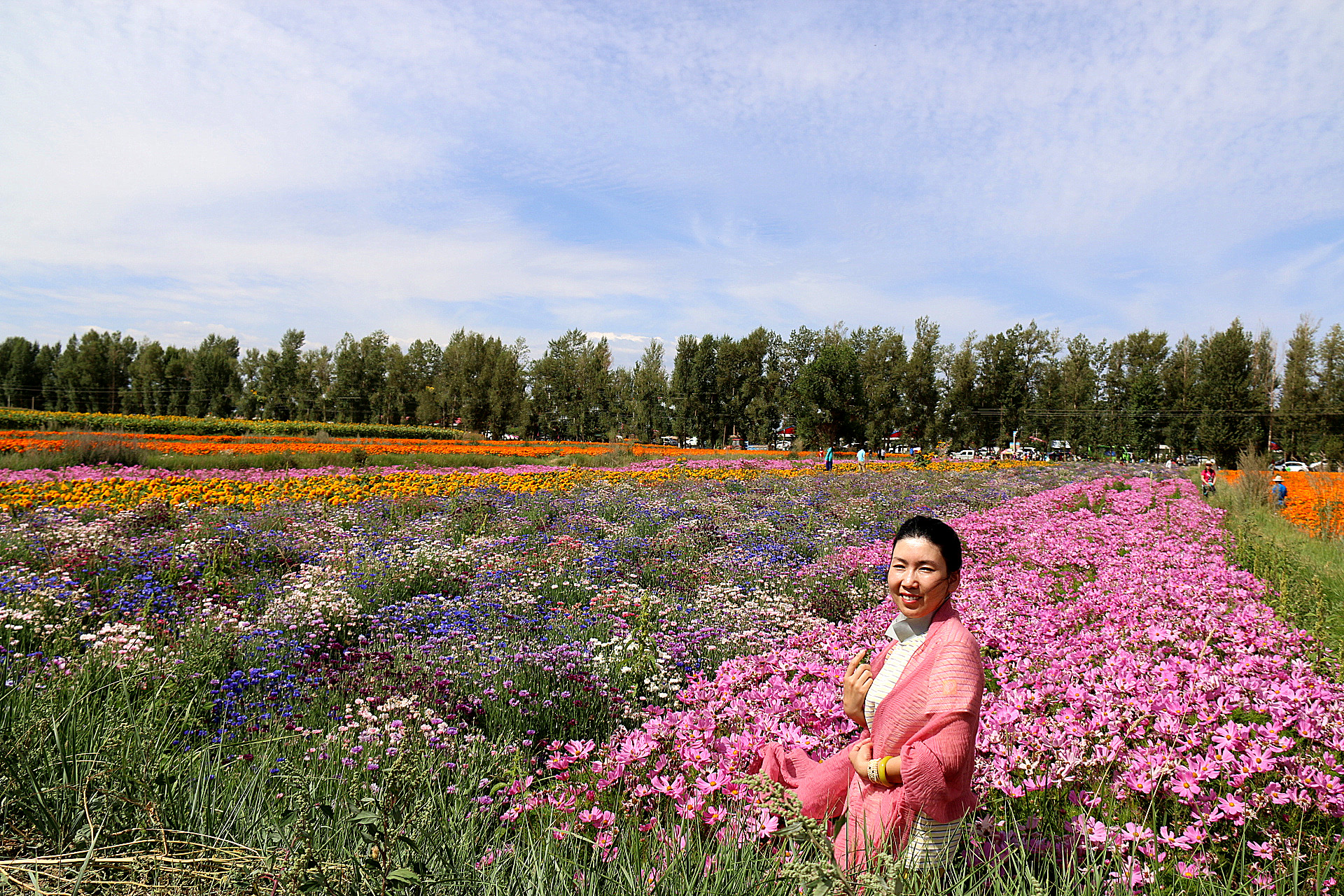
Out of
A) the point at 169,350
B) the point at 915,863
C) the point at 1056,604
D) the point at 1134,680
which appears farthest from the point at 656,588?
the point at 169,350

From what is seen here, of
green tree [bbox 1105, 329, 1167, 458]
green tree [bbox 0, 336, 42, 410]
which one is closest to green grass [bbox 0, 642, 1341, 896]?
green tree [bbox 1105, 329, 1167, 458]

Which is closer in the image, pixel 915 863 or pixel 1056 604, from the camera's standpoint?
pixel 915 863

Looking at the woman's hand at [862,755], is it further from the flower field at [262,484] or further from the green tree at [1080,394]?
the green tree at [1080,394]

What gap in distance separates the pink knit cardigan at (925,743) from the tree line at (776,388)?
144ft

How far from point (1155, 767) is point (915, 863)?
1105 millimetres

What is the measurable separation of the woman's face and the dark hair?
0.5 inches

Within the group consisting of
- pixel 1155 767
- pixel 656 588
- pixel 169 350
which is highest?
pixel 169 350

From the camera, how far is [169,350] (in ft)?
225

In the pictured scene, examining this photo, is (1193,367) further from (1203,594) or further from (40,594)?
(40,594)

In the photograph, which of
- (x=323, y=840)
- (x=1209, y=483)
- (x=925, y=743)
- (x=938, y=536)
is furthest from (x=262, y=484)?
(x=1209, y=483)

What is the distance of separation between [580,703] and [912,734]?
218cm

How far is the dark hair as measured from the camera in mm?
2047

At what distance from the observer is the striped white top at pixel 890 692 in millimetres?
1898

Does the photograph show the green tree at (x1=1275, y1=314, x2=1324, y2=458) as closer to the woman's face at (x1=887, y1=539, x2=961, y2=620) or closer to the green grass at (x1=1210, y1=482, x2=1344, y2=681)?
the green grass at (x1=1210, y1=482, x2=1344, y2=681)
